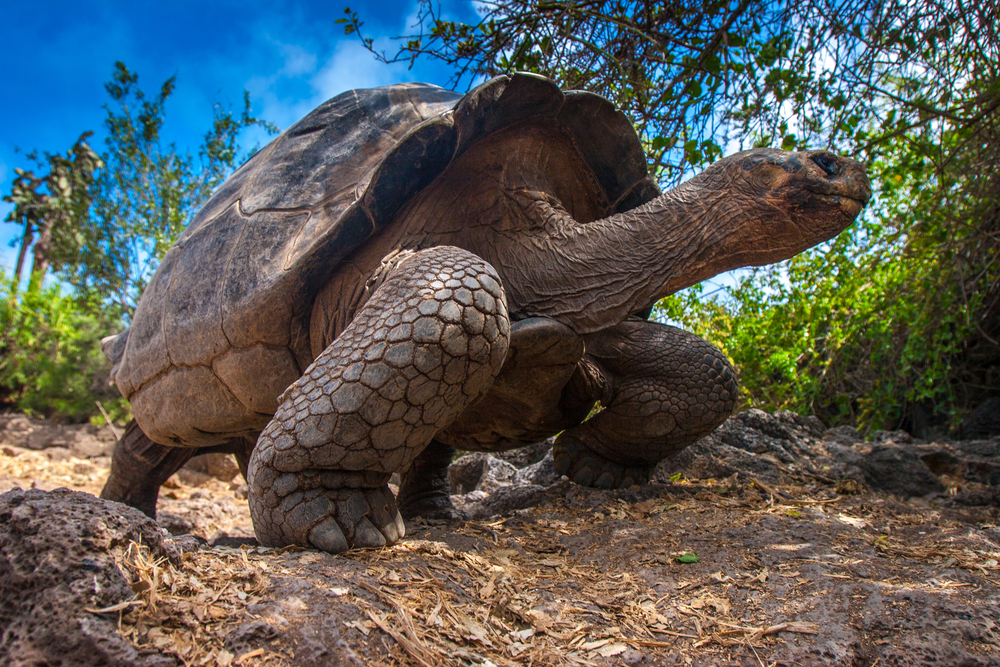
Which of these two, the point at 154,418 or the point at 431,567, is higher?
the point at 154,418

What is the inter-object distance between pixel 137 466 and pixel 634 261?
137 inches

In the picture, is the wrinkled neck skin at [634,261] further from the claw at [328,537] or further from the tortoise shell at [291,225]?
the claw at [328,537]

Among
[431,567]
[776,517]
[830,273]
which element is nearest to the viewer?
[431,567]

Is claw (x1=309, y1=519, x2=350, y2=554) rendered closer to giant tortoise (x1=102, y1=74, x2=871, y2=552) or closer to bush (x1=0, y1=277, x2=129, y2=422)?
giant tortoise (x1=102, y1=74, x2=871, y2=552)

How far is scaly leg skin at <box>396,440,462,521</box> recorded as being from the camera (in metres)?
3.32

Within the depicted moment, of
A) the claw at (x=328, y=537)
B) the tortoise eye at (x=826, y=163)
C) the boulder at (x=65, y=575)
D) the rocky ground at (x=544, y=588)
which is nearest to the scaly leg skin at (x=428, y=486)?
the rocky ground at (x=544, y=588)

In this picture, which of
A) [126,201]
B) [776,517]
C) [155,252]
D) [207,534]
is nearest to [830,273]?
[776,517]

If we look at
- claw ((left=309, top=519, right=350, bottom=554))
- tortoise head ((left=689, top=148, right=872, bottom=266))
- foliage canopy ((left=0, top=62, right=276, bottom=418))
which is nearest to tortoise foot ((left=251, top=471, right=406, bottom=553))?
claw ((left=309, top=519, right=350, bottom=554))

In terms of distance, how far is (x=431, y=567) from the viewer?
6.10 ft

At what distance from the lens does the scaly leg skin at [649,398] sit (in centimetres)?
320

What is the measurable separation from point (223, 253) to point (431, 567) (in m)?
1.96

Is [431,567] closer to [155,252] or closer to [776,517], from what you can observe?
[776,517]

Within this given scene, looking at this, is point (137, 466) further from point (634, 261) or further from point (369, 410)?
point (634, 261)

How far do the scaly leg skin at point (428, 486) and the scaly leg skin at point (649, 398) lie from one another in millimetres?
696
